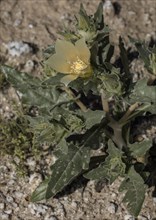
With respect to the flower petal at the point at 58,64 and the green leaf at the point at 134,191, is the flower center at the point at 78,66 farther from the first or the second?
the green leaf at the point at 134,191

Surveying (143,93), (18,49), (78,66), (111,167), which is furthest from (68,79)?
(18,49)

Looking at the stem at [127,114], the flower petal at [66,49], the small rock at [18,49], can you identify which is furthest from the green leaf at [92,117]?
the small rock at [18,49]

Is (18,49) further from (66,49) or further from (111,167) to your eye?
(111,167)

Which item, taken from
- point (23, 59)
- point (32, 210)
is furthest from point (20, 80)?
point (32, 210)

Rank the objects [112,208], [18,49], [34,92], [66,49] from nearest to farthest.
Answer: [66,49], [112,208], [34,92], [18,49]

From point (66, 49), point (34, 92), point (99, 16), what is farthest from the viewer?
point (34, 92)

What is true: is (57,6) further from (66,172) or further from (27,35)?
(66,172)

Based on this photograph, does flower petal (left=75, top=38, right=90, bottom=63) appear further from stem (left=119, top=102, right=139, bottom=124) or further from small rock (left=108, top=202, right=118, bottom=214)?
small rock (left=108, top=202, right=118, bottom=214)
